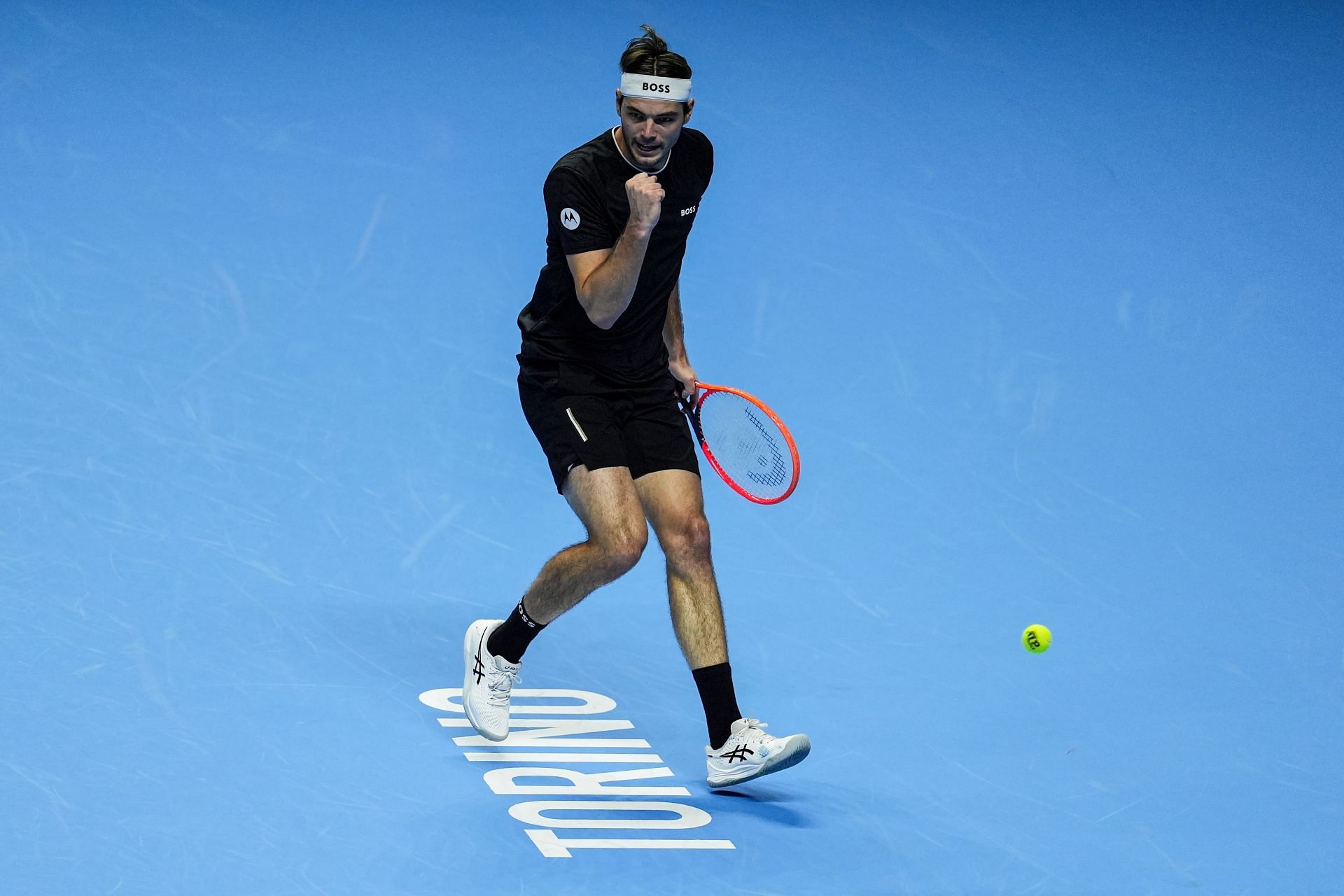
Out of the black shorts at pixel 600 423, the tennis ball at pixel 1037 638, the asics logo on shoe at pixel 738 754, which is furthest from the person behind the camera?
the tennis ball at pixel 1037 638

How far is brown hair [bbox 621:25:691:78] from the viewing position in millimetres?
4199

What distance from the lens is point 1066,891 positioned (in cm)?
375

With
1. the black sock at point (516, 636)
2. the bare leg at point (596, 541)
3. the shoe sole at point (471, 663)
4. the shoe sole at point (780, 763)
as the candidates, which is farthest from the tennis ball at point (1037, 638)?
the shoe sole at point (471, 663)

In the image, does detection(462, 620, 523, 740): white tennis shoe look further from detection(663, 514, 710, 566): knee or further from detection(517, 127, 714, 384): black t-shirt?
detection(517, 127, 714, 384): black t-shirt

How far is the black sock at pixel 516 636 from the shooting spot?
4.54 meters

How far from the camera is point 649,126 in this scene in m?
4.20

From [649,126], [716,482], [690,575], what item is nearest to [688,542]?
[690,575]

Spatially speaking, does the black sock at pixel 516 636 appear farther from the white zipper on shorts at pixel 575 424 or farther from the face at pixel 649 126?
the face at pixel 649 126

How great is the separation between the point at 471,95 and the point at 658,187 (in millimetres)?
4048

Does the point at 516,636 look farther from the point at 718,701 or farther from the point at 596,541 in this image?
the point at 718,701

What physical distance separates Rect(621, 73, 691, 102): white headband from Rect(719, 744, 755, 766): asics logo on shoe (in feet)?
5.40

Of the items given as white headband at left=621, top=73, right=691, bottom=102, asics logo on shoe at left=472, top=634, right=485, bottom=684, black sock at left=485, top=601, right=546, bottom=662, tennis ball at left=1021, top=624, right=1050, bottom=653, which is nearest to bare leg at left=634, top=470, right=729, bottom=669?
black sock at left=485, top=601, right=546, bottom=662

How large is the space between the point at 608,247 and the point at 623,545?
76cm

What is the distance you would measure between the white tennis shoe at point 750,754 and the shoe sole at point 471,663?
2.10ft
